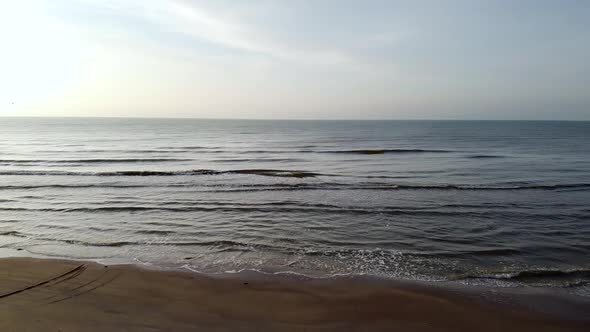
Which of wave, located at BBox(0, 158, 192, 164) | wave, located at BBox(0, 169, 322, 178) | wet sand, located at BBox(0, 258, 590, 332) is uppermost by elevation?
wave, located at BBox(0, 158, 192, 164)

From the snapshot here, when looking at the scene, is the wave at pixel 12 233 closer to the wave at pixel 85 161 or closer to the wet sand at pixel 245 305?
the wet sand at pixel 245 305

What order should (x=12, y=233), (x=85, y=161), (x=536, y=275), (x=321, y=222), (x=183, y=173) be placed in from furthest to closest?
(x=85, y=161) < (x=183, y=173) < (x=321, y=222) < (x=12, y=233) < (x=536, y=275)

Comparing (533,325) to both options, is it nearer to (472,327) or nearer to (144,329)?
(472,327)

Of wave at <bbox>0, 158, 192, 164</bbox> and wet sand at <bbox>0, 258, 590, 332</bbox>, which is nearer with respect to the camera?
wet sand at <bbox>0, 258, 590, 332</bbox>

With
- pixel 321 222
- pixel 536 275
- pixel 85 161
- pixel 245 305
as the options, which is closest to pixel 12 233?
pixel 245 305

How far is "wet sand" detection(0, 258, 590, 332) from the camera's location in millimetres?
5520

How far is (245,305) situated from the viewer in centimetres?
623

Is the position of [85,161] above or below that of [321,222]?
above

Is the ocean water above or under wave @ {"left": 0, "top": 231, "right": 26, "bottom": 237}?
above

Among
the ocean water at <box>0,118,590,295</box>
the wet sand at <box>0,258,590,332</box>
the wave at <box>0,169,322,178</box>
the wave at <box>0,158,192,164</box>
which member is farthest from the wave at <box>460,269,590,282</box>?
the wave at <box>0,158,192,164</box>

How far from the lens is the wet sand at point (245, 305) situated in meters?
5.52

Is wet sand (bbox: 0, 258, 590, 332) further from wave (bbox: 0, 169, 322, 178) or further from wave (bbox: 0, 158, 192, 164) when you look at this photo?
wave (bbox: 0, 158, 192, 164)

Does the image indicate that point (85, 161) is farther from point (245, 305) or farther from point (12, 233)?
point (245, 305)

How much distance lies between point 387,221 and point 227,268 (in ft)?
20.3
